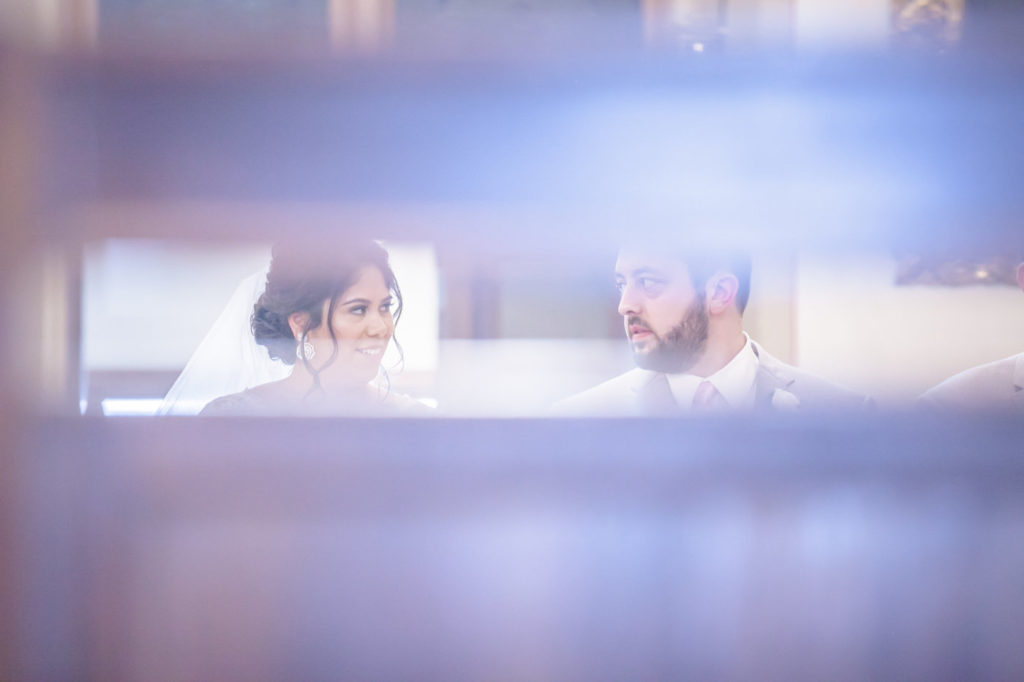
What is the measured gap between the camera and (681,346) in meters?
0.99

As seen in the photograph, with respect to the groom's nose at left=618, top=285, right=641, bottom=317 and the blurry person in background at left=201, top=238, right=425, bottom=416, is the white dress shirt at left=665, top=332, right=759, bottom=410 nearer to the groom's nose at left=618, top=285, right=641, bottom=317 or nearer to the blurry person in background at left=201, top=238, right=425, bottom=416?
the groom's nose at left=618, top=285, right=641, bottom=317

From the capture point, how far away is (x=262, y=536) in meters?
0.99

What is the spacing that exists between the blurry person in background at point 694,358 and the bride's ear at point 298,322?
0.33m

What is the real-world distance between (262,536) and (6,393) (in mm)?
339

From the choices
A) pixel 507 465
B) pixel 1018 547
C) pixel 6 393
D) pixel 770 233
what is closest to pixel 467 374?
pixel 507 465

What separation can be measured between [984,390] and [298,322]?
2.80 ft

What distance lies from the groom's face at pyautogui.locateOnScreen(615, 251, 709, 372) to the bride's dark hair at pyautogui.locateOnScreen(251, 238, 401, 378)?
281 mm

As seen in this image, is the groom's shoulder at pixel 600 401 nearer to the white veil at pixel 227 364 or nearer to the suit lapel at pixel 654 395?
the suit lapel at pixel 654 395

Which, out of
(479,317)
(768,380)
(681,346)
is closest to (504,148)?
(479,317)

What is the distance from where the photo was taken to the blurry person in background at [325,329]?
0.97 metres

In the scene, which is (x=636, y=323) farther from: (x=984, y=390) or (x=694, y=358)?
(x=984, y=390)

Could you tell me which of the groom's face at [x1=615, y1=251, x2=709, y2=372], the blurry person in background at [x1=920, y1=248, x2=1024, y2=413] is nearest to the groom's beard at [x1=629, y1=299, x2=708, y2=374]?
the groom's face at [x1=615, y1=251, x2=709, y2=372]

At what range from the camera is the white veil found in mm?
967

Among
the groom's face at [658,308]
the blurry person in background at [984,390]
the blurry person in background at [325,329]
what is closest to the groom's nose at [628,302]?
the groom's face at [658,308]
